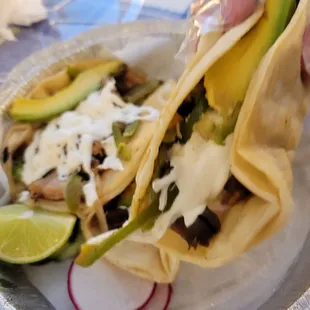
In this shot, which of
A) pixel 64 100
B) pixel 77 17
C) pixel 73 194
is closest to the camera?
pixel 73 194

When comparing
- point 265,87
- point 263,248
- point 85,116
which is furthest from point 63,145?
point 265,87

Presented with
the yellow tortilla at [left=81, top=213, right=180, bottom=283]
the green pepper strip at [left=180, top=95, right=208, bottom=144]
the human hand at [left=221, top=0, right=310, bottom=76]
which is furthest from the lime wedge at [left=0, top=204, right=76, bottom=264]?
the human hand at [left=221, top=0, right=310, bottom=76]

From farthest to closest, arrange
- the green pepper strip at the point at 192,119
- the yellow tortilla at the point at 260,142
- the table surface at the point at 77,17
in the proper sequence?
the table surface at the point at 77,17 → the green pepper strip at the point at 192,119 → the yellow tortilla at the point at 260,142

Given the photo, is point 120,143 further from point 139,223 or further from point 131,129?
point 139,223

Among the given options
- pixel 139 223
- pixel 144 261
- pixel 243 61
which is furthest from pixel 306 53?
pixel 144 261

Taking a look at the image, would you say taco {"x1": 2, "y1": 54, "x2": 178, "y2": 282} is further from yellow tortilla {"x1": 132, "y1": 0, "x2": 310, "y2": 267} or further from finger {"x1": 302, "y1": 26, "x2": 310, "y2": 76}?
finger {"x1": 302, "y1": 26, "x2": 310, "y2": 76}

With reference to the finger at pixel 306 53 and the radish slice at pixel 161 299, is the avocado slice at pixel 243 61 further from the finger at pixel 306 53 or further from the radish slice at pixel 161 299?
the radish slice at pixel 161 299

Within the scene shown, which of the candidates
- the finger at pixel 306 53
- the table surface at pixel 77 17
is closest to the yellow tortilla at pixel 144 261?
the finger at pixel 306 53
